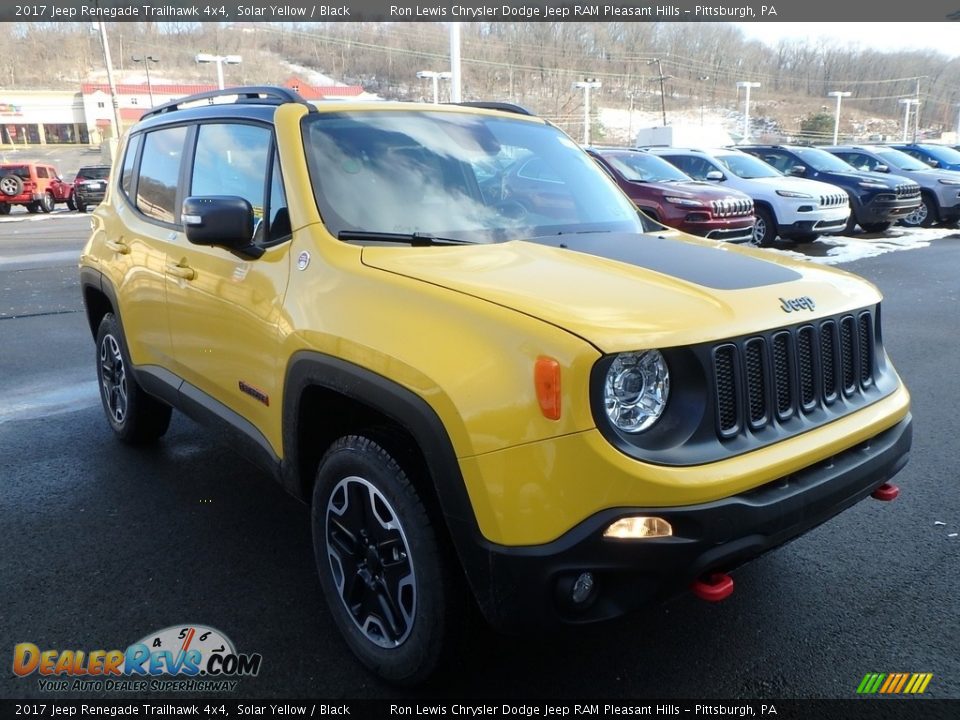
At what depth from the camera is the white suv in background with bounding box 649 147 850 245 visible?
1362cm

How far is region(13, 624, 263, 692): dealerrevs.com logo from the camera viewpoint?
8.83ft

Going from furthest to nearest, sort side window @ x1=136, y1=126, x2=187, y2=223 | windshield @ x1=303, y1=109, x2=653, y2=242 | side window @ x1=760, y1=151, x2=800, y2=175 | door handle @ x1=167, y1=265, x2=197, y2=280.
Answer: side window @ x1=760, y1=151, x2=800, y2=175, side window @ x1=136, y1=126, x2=187, y2=223, door handle @ x1=167, y1=265, x2=197, y2=280, windshield @ x1=303, y1=109, x2=653, y2=242

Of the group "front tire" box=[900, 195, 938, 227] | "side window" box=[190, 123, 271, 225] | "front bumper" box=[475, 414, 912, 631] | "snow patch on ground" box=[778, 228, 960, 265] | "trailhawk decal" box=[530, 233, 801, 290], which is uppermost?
"side window" box=[190, 123, 271, 225]

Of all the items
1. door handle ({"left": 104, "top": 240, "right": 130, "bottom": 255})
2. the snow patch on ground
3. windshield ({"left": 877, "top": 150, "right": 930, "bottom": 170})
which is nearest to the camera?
door handle ({"left": 104, "top": 240, "right": 130, "bottom": 255})

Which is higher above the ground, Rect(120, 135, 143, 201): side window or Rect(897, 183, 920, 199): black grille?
Rect(120, 135, 143, 201): side window

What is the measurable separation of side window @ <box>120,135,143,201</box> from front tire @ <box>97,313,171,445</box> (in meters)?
0.77

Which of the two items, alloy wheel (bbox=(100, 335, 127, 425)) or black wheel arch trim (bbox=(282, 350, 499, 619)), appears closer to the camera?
black wheel arch trim (bbox=(282, 350, 499, 619))

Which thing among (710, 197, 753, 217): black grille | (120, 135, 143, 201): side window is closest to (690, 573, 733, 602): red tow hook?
(120, 135, 143, 201): side window

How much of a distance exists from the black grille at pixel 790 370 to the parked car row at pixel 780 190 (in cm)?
855

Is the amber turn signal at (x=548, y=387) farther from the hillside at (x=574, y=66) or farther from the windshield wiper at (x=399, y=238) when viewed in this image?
the hillside at (x=574, y=66)

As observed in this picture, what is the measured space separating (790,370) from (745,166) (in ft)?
46.6

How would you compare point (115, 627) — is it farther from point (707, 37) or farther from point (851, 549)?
point (707, 37)

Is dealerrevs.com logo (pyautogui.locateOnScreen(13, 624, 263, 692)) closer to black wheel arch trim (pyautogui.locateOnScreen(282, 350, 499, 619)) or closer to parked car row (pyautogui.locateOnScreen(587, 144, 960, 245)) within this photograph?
black wheel arch trim (pyautogui.locateOnScreen(282, 350, 499, 619))

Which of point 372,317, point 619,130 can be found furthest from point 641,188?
point 619,130
